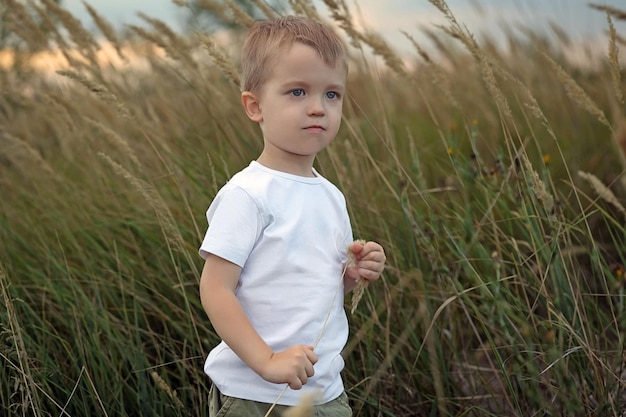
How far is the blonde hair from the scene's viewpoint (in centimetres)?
172

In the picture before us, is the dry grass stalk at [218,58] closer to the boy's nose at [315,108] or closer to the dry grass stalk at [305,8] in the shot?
the dry grass stalk at [305,8]

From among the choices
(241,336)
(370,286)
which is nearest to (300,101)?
(241,336)

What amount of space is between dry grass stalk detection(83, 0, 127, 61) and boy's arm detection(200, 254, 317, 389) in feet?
6.11

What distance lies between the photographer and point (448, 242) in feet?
8.49

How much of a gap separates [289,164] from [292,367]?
0.45 meters

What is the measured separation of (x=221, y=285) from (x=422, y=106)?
5.02 metres

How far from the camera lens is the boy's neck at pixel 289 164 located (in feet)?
5.81

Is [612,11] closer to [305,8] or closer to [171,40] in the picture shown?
[305,8]

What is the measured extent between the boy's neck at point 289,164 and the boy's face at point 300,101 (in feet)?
0.10

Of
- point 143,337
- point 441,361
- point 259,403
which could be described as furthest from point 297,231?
point 143,337

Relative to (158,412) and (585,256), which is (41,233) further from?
(585,256)

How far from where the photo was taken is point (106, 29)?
3270 millimetres

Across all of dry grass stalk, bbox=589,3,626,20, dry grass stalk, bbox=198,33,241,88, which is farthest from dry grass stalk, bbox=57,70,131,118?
dry grass stalk, bbox=589,3,626,20

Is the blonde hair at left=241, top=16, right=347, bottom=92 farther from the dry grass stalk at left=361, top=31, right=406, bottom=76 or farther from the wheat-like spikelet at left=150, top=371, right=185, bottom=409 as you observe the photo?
the dry grass stalk at left=361, top=31, right=406, bottom=76
